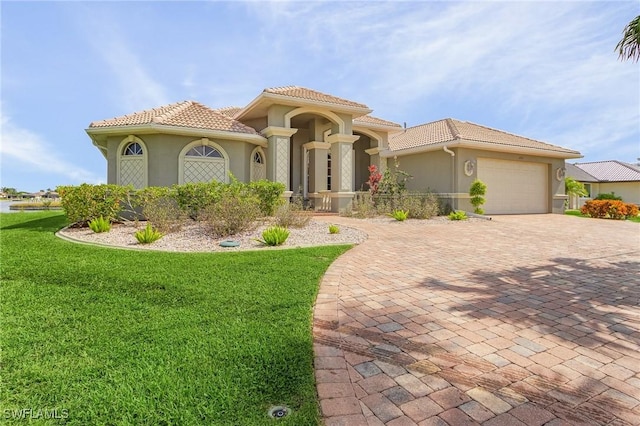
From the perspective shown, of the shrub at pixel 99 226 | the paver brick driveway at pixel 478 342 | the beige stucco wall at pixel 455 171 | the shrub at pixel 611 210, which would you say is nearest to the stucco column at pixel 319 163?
the beige stucco wall at pixel 455 171

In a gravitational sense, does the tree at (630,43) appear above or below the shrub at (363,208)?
above

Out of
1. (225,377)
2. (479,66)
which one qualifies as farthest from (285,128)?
(225,377)

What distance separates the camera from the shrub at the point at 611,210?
1833 centimetres

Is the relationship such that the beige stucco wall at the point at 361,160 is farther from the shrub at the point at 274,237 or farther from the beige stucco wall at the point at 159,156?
the shrub at the point at 274,237

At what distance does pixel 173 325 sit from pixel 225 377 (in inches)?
48.8

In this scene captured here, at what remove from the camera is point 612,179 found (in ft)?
121

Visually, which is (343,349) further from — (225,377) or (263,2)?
(263,2)

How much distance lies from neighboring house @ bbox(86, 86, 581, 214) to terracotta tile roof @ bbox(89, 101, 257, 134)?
5 centimetres

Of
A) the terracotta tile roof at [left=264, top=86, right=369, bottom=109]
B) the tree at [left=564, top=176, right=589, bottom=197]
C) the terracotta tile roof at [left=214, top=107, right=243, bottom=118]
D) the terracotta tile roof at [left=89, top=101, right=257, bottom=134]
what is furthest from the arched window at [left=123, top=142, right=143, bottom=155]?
the tree at [left=564, top=176, right=589, bottom=197]

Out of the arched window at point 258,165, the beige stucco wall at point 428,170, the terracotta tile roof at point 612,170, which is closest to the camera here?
the arched window at point 258,165

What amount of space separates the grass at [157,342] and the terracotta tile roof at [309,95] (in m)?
11.3

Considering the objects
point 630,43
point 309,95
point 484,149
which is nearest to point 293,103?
point 309,95

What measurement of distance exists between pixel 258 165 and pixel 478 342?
14.4 meters

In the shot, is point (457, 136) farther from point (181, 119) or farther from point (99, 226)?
point (99, 226)
